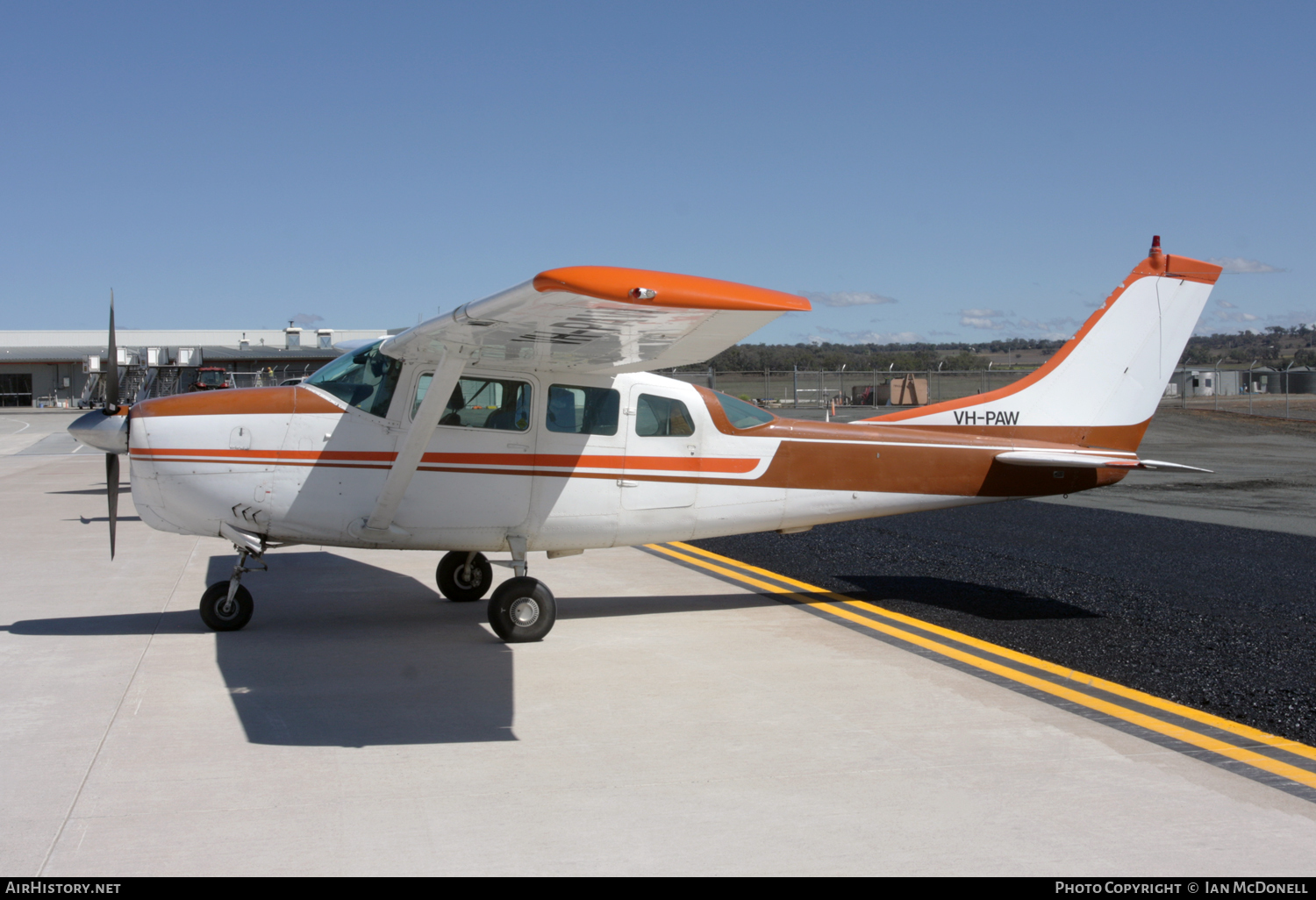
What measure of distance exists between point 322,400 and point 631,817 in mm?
Answer: 4214

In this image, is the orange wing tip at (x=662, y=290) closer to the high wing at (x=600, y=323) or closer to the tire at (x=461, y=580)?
the high wing at (x=600, y=323)

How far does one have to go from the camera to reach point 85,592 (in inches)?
329

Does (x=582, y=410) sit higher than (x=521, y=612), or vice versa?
(x=582, y=410)

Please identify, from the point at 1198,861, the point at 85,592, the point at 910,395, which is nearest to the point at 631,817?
the point at 1198,861

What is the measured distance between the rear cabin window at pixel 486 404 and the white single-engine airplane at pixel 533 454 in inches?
0.5

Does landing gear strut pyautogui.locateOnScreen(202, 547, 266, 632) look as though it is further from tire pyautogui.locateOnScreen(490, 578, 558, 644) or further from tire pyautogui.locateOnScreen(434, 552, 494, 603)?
tire pyautogui.locateOnScreen(490, 578, 558, 644)

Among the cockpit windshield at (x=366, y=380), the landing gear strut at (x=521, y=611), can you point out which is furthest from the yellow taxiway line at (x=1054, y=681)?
the cockpit windshield at (x=366, y=380)

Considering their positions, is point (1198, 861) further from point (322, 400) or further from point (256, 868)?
point (322, 400)

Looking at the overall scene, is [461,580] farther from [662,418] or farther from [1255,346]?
[1255,346]

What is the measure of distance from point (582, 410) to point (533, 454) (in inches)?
18.8

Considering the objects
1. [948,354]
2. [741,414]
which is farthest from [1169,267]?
[948,354]

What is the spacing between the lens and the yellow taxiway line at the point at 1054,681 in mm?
4633

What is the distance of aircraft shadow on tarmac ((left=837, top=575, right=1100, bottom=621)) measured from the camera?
7516 mm

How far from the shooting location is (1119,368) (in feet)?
26.8
